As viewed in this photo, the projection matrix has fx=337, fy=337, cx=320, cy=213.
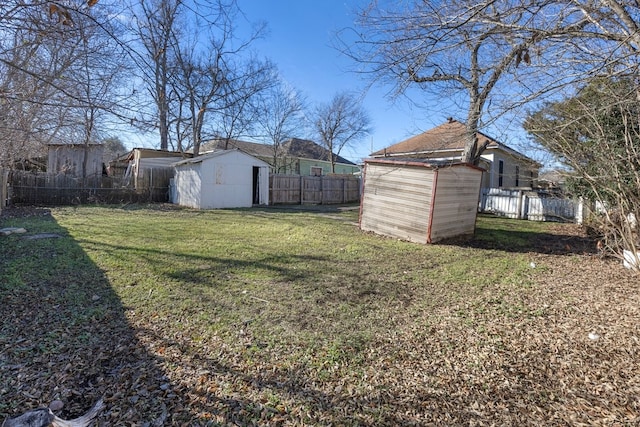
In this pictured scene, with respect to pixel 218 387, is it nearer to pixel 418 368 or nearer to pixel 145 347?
pixel 145 347

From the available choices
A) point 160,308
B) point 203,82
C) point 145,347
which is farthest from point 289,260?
point 203,82

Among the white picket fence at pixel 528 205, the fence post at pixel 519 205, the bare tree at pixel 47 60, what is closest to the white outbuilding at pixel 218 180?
the bare tree at pixel 47 60

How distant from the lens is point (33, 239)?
6719mm

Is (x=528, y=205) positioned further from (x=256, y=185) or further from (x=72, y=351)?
(x=72, y=351)

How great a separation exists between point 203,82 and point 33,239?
52.0 feet

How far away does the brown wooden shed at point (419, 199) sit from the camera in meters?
7.68

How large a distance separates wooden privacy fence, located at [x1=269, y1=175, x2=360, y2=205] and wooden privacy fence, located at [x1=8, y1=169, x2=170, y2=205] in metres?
5.49

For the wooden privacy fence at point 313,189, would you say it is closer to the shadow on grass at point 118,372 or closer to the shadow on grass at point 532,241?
the shadow on grass at point 532,241

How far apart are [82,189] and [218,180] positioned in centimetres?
559

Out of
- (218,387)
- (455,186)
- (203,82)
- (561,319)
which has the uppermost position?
(203,82)

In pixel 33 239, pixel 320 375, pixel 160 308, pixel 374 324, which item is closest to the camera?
pixel 320 375

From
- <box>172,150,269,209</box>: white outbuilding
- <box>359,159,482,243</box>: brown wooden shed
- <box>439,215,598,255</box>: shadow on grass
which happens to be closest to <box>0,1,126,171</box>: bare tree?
<box>359,159,482,243</box>: brown wooden shed

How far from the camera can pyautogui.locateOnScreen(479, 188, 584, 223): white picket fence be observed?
43.4ft

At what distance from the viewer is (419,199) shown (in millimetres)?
7871
